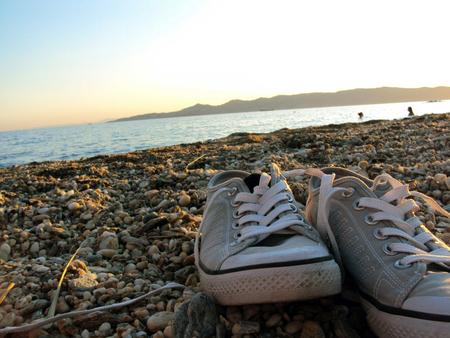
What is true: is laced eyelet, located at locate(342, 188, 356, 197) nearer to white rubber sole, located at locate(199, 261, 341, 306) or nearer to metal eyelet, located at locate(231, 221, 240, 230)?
white rubber sole, located at locate(199, 261, 341, 306)

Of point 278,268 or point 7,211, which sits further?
point 7,211

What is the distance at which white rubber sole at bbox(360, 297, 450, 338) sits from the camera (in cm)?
94

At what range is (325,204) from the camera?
4.95 ft

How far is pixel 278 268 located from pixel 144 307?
847 millimetres

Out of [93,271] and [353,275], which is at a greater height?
[353,275]

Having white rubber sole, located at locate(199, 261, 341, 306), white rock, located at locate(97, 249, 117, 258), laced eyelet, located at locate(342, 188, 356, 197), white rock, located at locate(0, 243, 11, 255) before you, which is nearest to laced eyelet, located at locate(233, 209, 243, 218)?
white rubber sole, located at locate(199, 261, 341, 306)

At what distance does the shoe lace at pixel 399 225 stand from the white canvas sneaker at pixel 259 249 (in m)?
0.14

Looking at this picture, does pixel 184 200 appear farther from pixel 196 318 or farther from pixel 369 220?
pixel 369 220

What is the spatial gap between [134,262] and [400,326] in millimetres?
1745

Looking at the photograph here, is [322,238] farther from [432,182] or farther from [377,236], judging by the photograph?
[432,182]

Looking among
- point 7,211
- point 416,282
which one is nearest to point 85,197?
point 7,211

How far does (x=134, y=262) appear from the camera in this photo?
2.09 meters

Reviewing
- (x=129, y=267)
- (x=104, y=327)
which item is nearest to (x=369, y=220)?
(x=104, y=327)

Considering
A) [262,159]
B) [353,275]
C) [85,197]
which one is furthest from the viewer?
[262,159]
